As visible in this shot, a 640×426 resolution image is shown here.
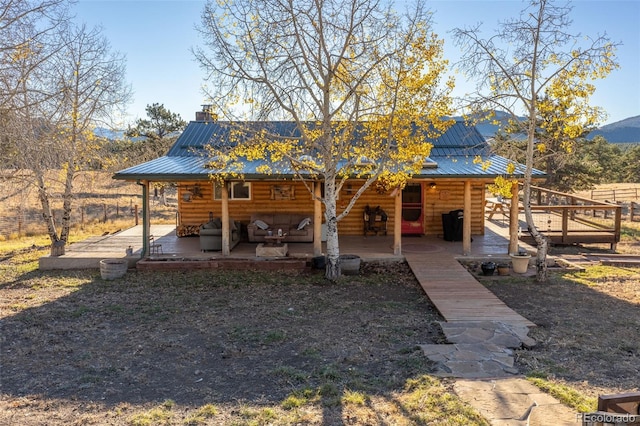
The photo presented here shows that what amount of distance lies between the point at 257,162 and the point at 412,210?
17.0 ft

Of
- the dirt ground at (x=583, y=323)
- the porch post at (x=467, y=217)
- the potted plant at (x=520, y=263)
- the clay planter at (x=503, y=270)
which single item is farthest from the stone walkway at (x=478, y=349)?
the porch post at (x=467, y=217)

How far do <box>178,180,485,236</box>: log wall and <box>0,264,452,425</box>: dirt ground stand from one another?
4.31 m

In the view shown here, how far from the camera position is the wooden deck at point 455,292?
7109mm

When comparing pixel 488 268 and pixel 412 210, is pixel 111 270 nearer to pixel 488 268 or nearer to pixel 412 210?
pixel 488 268

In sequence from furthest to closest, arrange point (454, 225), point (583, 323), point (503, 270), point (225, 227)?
point (454, 225), point (225, 227), point (503, 270), point (583, 323)

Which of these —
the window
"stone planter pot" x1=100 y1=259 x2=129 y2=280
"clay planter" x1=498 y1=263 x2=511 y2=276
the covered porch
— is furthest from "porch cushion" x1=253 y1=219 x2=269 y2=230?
"clay planter" x1=498 y1=263 x2=511 y2=276

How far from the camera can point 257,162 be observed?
12344 millimetres

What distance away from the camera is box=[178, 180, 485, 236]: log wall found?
13.9 metres

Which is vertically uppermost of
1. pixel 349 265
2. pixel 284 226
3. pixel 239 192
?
pixel 239 192

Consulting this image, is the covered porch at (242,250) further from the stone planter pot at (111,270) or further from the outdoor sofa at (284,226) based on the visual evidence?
the stone planter pot at (111,270)

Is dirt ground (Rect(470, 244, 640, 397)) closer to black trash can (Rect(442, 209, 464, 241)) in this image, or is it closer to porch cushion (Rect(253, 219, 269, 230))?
black trash can (Rect(442, 209, 464, 241))

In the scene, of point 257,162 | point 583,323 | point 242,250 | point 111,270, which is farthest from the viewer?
point 257,162

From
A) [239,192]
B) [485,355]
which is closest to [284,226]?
[239,192]

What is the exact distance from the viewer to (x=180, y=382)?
16.4ft
